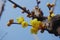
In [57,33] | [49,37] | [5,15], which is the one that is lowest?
[49,37]

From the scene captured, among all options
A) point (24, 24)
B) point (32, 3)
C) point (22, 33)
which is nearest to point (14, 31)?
point (22, 33)

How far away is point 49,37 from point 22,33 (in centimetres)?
18

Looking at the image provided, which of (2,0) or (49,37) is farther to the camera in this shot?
(49,37)

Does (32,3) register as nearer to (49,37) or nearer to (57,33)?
(49,37)

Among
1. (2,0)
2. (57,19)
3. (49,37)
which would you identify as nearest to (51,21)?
(57,19)

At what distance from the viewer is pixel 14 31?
3.29 ft

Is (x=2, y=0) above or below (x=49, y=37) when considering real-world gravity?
above

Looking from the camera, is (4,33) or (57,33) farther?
(4,33)

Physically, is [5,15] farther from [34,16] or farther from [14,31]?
[34,16]

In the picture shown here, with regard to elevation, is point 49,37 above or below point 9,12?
below

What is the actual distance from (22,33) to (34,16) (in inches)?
21.7

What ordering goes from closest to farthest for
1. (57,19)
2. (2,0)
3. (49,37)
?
1. (57,19)
2. (2,0)
3. (49,37)

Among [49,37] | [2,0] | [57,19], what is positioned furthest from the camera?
[49,37]

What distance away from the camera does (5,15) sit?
1019mm
